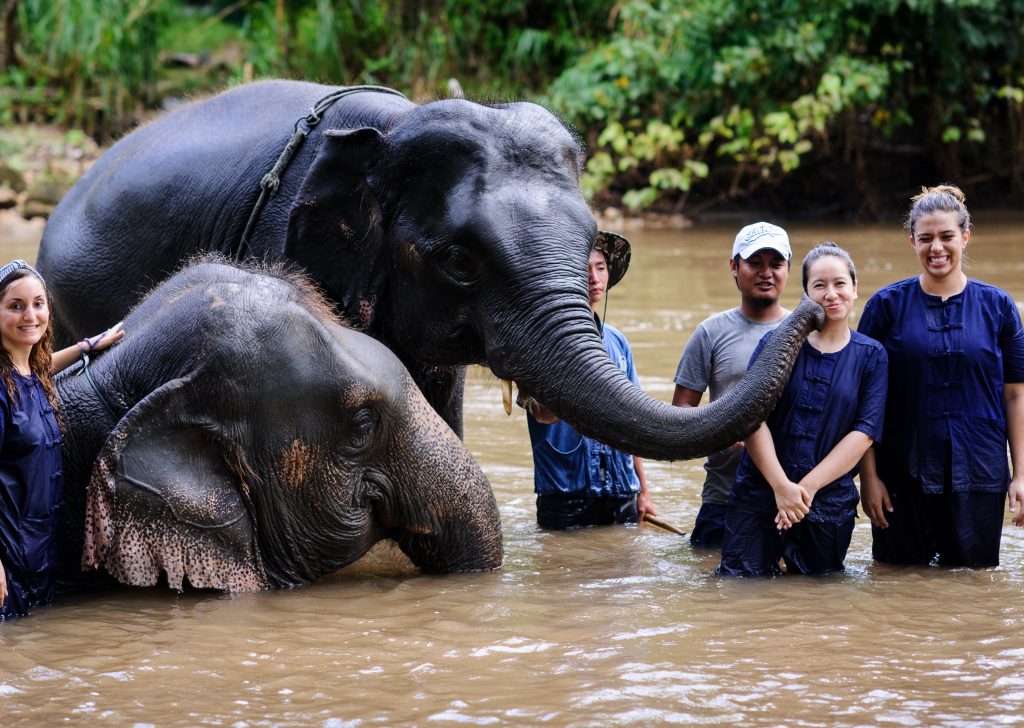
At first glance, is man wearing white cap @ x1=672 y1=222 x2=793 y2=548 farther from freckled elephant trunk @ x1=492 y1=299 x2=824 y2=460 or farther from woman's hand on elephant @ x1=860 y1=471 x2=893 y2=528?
freckled elephant trunk @ x1=492 y1=299 x2=824 y2=460

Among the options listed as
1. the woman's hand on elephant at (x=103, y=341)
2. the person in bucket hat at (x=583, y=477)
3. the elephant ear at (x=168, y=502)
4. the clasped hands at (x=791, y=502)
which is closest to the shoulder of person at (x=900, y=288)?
the clasped hands at (x=791, y=502)

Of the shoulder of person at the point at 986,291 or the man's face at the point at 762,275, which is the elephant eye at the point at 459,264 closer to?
the man's face at the point at 762,275

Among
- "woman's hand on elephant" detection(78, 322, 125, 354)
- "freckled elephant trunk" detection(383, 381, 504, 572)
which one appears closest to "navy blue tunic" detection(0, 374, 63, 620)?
"woman's hand on elephant" detection(78, 322, 125, 354)

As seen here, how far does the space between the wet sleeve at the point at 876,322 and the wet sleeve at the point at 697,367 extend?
0.54 meters

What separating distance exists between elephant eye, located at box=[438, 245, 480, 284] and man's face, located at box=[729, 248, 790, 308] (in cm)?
100

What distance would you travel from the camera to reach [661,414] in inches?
165

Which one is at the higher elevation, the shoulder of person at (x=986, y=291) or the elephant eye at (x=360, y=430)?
the shoulder of person at (x=986, y=291)

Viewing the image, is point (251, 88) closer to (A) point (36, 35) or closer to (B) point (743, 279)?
(B) point (743, 279)

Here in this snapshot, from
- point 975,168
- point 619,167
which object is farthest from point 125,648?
point 975,168

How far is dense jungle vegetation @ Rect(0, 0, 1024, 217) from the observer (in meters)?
14.7

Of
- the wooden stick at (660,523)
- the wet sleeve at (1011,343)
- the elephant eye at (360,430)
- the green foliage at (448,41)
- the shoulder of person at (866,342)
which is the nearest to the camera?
the elephant eye at (360,430)

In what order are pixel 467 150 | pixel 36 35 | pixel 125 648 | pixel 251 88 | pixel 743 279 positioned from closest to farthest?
pixel 125 648 < pixel 467 150 < pixel 743 279 < pixel 251 88 < pixel 36 35

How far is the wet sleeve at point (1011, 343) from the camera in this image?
4.82 metres

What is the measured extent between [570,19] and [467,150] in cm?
1407
